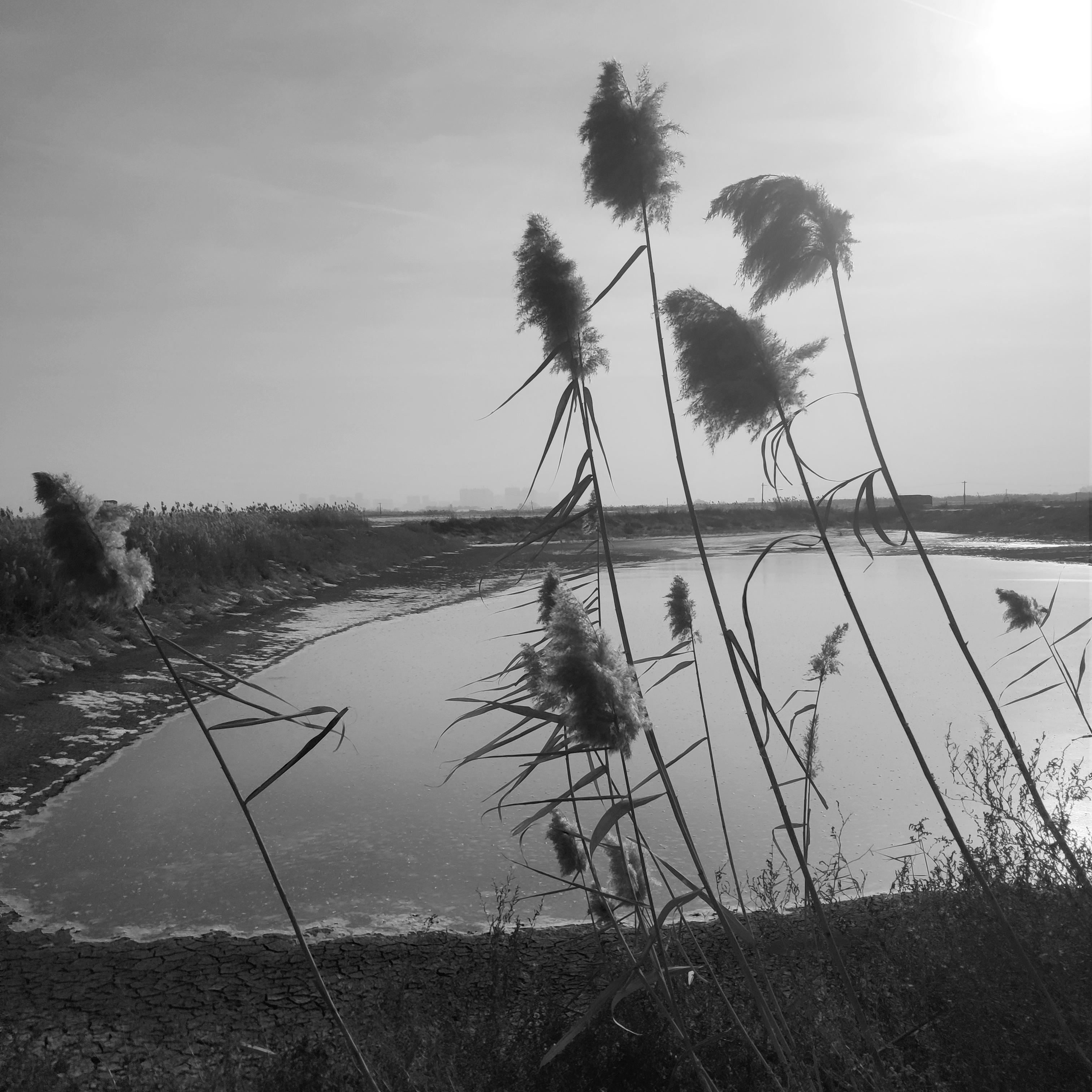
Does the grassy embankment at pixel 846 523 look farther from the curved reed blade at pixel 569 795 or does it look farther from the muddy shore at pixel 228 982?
the curved reed blade at pixel 569 795

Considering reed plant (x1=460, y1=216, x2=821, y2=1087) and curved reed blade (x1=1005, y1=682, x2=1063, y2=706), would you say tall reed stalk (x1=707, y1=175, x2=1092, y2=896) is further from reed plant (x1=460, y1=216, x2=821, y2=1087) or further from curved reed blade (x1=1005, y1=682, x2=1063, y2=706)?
reed plant (x1=460, y1=216, x2=821, y2=1087)

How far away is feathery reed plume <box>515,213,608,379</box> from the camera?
2.05 metres

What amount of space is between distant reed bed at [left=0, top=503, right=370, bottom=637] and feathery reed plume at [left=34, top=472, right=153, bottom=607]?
46 millimetres

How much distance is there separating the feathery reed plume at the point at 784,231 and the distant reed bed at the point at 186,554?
5.91 feet

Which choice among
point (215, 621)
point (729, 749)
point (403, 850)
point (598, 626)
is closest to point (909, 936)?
point (598, 626)

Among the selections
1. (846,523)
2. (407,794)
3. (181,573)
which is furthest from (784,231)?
(846,523)

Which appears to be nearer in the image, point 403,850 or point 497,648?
point 403,850

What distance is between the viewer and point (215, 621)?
9.98 m

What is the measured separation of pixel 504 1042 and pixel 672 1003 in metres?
0.61

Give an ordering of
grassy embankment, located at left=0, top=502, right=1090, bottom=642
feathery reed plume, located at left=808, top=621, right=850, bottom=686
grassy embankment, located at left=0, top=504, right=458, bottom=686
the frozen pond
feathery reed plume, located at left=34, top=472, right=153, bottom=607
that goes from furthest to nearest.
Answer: grassy embankment, located at left=0, top=502, right=1090, bottom=642 → grassy embankment, located at left=0, top=504, right=458, bottom=686 → the frozen pond → feathery reed plume, located at left=808, top=621, right=850, bottom=686 → feathery reed plume, located at left=34, top=472, right=153, bottom=607

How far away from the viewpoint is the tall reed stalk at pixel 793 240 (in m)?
2.15

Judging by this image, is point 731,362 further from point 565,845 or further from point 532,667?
point 565,845

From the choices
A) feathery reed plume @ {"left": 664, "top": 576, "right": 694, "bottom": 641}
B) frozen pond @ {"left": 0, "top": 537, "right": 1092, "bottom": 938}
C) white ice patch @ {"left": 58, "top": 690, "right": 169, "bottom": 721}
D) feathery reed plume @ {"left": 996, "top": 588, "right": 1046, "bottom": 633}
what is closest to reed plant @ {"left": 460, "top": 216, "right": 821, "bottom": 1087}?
feathery reed plume @ {"left": 664, "top": 576, "right": 694, "bottom": 641}

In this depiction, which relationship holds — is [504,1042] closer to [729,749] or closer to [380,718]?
[729,749]
